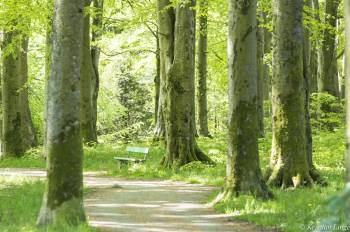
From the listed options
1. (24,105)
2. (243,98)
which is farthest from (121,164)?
(24,105)

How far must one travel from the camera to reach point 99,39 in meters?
28.4

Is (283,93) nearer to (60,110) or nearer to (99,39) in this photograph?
(60,110)

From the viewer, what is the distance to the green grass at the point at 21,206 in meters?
7.26

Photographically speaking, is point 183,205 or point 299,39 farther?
point 299,39

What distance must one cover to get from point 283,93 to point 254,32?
186 centimetres

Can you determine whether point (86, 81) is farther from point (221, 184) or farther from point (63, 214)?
point (63, 214)

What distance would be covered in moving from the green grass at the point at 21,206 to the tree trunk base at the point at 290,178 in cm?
519

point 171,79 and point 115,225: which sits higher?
point 171,79

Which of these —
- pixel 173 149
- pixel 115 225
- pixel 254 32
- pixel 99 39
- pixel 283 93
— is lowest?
pixel 115 225

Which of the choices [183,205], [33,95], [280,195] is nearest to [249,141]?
[280,195]

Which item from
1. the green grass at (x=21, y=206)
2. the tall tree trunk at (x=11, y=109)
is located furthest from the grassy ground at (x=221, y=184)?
the tall tree trunk at (x=11, y=109)

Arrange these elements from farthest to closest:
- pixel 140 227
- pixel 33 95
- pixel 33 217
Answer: pixel 33 95 < pixel 33 217 < pixel 140 227

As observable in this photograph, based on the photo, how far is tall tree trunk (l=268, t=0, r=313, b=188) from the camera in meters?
10.9

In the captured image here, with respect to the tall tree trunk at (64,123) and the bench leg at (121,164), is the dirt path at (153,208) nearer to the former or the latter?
the tall tree trunk at (64,123)
